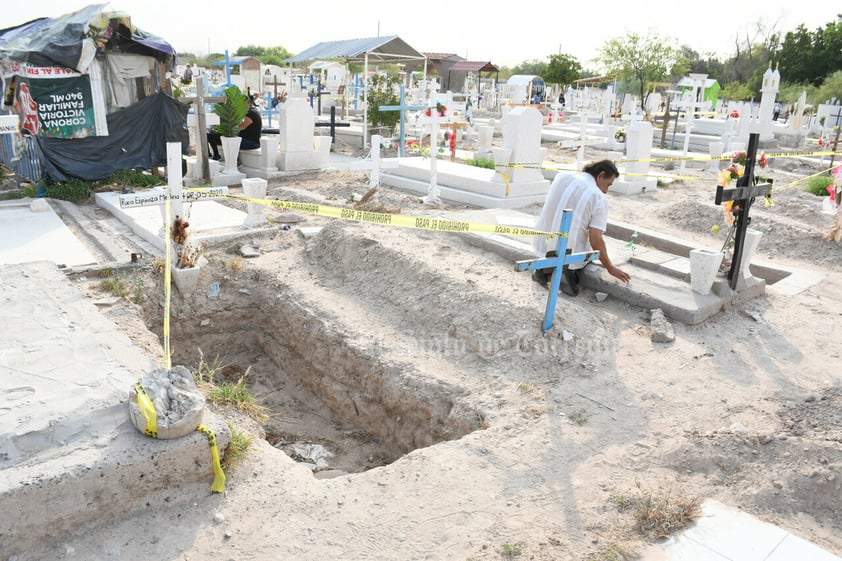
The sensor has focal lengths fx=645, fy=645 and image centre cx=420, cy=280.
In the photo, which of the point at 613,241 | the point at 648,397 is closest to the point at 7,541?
the point at 648,397

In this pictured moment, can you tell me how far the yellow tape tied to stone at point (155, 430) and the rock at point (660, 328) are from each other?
363 cm

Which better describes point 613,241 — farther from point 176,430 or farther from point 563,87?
point 563,87

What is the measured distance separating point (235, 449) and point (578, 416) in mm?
2177

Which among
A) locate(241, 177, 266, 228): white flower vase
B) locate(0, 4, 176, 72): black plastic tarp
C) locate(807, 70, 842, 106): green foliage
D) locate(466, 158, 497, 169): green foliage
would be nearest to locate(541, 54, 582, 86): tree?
locate(807, 70, 842, 106): green foliage

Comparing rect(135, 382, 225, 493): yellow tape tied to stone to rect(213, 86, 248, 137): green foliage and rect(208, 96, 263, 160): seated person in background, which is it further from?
rect(208, 96, 263, 160): seated person in background

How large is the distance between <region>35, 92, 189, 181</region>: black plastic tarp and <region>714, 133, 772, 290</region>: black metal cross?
923 centimetres

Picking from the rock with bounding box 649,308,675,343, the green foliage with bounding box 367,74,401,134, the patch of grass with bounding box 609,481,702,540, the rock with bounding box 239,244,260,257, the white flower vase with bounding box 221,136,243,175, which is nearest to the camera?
the patch of grass with bounding box 609,481,702,540

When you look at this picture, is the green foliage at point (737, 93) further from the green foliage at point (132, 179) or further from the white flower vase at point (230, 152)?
the green foliage at point (132, 179)

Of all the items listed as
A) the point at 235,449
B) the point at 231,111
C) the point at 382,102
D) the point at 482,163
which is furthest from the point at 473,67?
the point at 235,449

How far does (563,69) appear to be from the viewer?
38.2 metres

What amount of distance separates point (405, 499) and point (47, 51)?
30.7 feet

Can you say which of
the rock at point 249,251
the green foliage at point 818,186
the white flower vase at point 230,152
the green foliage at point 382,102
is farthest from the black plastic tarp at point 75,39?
the green foliage at point 818,186

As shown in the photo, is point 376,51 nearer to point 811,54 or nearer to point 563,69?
point 563,69

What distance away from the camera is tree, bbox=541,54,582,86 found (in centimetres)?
3819
